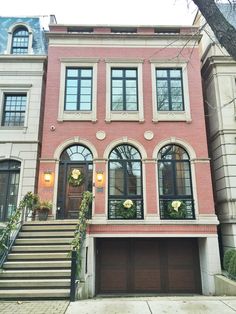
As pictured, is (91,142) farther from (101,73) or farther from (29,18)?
(29,18)

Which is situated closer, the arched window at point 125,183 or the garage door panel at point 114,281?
the garage door panel at point 114,281

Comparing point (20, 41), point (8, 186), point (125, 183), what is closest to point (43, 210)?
point (8, 186)

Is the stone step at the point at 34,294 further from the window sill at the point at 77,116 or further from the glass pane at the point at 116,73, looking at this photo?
the glass pane at the point at 116,73

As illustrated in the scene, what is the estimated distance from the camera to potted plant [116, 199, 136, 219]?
35.9 feet

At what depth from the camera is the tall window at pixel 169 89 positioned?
12.7 metres

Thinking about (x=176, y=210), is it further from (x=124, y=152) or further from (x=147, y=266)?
(x=124, y=152)

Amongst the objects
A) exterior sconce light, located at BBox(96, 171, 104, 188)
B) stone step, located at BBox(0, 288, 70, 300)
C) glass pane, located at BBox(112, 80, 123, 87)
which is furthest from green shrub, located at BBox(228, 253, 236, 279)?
glass pane, located at BBox(112, 80, 123, 87)

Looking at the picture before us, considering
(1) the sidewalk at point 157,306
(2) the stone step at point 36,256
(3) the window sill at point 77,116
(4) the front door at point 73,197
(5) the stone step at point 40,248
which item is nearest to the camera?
(1) the sidewalk at point 157,306

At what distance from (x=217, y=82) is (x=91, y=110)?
6310mm

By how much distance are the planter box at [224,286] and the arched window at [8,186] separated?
8761mm

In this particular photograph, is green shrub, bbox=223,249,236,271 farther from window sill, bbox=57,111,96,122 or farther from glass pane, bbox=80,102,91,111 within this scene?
glass pane, bbox=80,102,91,111

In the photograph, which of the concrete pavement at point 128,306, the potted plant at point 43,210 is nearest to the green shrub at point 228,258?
the concrete pavement at point 128,306

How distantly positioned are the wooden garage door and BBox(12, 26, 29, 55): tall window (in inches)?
416

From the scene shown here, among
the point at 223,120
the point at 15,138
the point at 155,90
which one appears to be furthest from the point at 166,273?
the point at 15,138
